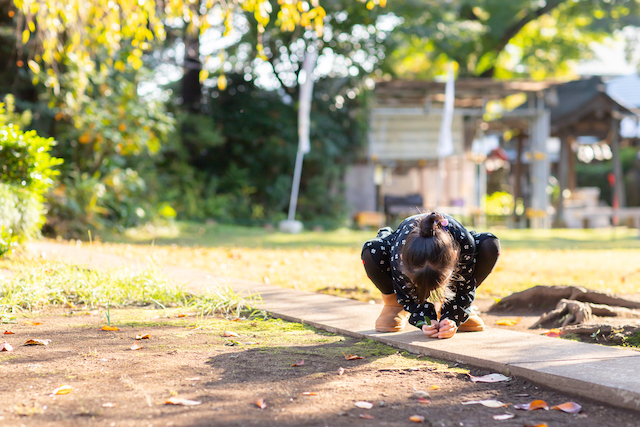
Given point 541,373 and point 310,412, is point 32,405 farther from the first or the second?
point 541,373

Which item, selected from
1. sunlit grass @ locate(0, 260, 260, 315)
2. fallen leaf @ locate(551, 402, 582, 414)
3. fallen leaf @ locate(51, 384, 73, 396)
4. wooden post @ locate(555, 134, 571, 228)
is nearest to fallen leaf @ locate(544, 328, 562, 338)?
fallen leaf @ locate(551, 402, 582, 414)

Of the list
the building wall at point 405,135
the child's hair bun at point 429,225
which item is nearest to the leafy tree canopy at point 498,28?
the building wall at point 405,135

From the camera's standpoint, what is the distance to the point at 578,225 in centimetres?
1833

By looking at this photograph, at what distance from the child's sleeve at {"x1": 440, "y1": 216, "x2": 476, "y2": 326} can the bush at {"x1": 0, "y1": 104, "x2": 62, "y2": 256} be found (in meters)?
4.15

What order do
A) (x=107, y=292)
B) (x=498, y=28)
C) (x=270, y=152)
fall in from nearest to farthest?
(x=107, y=292) < (x=270, y=152) < (x=498, y=28)

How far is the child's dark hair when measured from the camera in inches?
110

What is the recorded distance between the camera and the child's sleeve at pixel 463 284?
315cm

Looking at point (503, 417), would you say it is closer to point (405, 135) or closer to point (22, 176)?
point (22, 176)

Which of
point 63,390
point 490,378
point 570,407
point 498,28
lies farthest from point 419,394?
point 498,28

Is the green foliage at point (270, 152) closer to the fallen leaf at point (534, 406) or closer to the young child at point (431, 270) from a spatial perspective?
the young child at point (431, 270)

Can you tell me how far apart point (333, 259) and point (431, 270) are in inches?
214

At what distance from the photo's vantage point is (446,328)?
3.20m

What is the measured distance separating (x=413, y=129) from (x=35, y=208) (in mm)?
11854

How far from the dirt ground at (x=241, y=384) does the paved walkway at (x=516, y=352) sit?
0.06 meters
